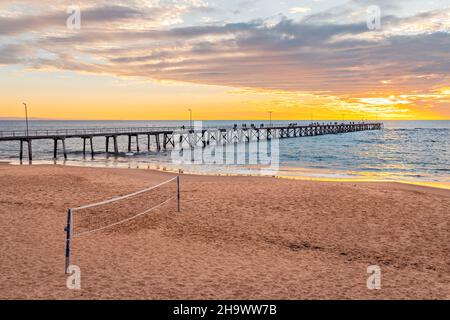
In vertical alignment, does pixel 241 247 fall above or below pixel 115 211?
below

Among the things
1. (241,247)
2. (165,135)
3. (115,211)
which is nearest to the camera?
(241,247)

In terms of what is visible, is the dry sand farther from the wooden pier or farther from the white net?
the wooden pier

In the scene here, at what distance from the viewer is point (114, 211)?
15.1m

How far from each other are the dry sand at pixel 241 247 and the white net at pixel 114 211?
504 mm

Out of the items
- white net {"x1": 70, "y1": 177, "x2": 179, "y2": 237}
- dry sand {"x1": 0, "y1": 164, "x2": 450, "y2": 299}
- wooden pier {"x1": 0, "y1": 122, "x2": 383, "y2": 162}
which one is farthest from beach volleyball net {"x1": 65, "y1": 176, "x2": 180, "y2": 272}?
wooden pier {"x1": 0, "y1": 122, "x2": 383, "y2": 162}

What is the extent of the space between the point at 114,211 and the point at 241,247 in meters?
6.49

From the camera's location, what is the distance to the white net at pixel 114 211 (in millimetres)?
12961

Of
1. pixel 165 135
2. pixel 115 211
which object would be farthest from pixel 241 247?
pixel 165 135

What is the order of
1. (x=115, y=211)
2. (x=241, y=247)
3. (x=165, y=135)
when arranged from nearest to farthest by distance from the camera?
(x=241, y=247)
(x=115, y=211)
(x=165, y=135)

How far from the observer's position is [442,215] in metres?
14.5

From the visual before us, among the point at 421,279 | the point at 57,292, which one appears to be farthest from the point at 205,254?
the point at 421,279

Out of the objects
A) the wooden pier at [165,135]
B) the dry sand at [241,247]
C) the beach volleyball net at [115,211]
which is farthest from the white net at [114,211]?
the wooden pier at [165,135]

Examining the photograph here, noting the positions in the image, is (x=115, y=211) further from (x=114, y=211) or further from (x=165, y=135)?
(x=165, y=135)

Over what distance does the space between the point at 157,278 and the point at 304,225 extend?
6.45 meters
